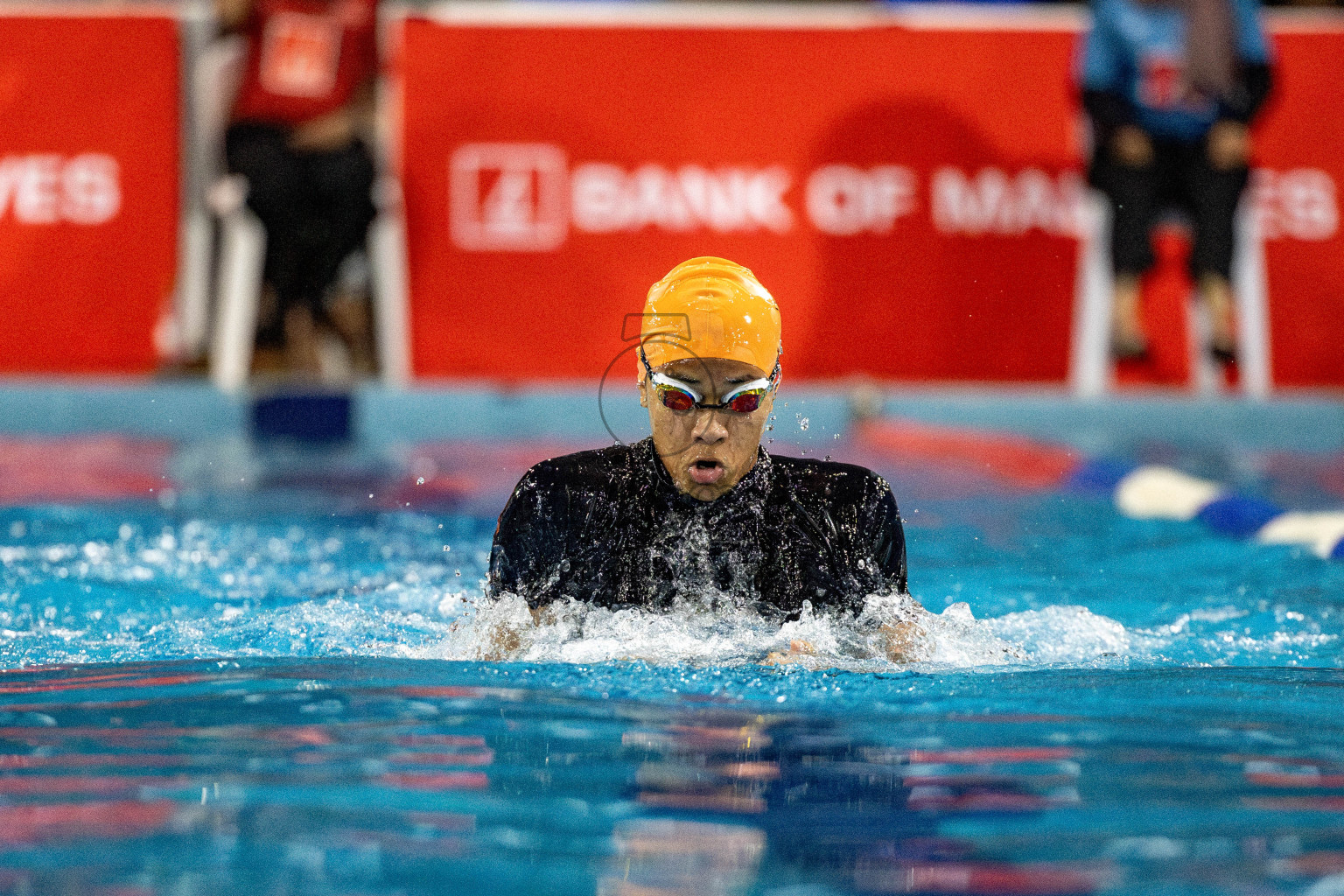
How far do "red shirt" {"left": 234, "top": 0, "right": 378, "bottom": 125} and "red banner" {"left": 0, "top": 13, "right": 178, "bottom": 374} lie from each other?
55 centimetres

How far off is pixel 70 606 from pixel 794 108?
6.05 m

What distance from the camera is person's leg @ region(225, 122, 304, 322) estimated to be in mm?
9398

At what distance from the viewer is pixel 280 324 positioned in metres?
9.54

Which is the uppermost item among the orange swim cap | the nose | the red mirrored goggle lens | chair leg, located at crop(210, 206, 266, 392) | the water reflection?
chair leg, located at crop(210, 206, 266, 392)

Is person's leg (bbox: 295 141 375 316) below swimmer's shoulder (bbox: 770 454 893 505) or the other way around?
the other way around

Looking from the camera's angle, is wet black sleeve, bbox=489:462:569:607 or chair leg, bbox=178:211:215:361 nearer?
wet black sleeve, bbox=489:462:569:607

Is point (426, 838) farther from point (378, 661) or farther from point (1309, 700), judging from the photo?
point (1309, 700)

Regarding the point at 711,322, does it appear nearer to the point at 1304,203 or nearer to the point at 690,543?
the point at 690,543

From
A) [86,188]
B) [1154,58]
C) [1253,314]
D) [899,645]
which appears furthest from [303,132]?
[899,645]

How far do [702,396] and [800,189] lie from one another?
6.52 metres

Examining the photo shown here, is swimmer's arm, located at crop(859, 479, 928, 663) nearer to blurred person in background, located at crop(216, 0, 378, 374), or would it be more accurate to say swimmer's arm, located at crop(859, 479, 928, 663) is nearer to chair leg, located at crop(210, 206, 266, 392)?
Result: blurred person in background, located at crop(216, 0, 378, 374)

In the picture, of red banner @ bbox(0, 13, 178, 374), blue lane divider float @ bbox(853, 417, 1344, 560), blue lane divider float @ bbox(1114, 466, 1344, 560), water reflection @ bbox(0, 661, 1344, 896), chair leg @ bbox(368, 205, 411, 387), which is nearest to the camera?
water reflection @ bbox(0, 661, 1344, 896)

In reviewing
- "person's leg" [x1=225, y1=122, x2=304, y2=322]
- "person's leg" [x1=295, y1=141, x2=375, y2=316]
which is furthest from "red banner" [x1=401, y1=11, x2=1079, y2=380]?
"person's leg" [x1=225, y1=122, x2=304, y2=322]

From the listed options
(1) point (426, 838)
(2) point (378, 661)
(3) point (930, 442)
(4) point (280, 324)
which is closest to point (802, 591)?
(2) point (378, 661)
